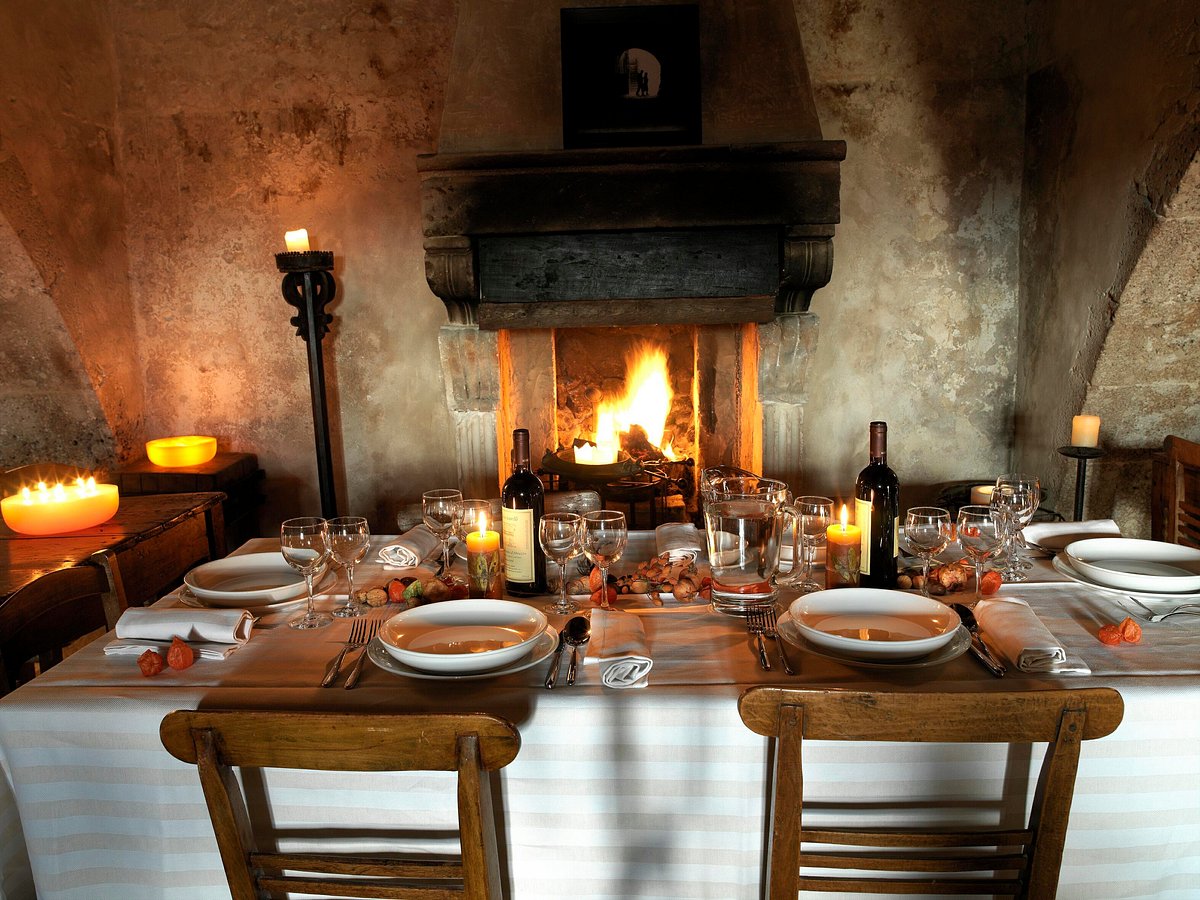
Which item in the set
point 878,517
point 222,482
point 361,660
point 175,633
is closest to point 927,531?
point 878,517

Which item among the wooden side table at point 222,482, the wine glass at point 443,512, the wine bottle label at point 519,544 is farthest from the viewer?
the wooden side table at point 222,482

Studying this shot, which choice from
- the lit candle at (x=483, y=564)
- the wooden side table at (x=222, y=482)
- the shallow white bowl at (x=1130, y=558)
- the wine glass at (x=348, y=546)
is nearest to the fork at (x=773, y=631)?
the lit candle at (x=483, y=564)

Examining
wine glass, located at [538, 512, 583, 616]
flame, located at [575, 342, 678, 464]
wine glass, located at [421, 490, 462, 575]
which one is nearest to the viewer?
wine glass, located at [538, 512, 583, 616]

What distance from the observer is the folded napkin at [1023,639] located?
1.26 metres

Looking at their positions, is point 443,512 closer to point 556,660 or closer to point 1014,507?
point 556,660

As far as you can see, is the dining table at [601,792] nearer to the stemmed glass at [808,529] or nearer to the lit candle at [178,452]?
the stemmed glass at [808,529]

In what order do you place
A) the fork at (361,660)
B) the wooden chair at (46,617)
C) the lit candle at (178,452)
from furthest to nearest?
1. the lit candle at (178,452)
2. the wooden chair at (46,617)
3. the fork at (361,660)

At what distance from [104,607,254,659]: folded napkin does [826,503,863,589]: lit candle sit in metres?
1.02

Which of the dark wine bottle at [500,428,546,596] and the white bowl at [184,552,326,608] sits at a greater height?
the dark wine bottle at [500,428,546,596]

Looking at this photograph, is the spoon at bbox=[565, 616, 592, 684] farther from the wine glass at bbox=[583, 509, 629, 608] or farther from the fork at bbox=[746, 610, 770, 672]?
the fork at bbox=[746, 610, 770, 672]

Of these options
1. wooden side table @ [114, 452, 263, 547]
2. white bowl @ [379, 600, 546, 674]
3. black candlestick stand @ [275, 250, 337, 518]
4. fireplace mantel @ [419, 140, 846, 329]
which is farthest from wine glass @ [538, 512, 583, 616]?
wooden side table @ [114, 452, 263, 547]

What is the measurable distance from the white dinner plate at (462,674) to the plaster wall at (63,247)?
2.58 meters

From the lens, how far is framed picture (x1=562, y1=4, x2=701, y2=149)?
2959mm

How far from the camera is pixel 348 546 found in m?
1.57
